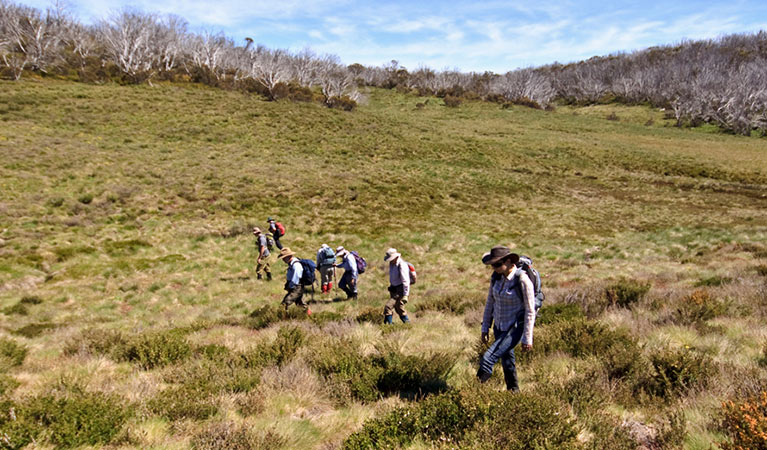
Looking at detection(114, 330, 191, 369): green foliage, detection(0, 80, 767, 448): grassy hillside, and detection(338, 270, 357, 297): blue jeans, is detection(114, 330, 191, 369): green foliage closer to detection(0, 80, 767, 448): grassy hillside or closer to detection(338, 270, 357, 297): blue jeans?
detection(0, 80, 767, 448): grassy hillside

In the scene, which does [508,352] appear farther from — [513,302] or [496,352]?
[513,302]

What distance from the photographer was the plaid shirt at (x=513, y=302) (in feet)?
14.2

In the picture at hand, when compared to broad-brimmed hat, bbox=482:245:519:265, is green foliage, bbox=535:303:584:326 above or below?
below

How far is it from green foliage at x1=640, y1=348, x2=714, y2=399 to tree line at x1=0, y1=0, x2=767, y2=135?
58.0 m

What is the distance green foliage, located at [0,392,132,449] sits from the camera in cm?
364

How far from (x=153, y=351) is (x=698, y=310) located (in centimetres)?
1010

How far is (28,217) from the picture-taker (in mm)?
16172

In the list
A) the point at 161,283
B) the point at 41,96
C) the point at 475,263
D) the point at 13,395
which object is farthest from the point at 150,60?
the point at 13,395

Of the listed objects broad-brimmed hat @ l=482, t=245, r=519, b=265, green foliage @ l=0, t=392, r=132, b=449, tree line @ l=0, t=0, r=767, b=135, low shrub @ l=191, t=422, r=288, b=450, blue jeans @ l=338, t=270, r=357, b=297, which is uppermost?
tree line @ l=0, t=0, r=767, b=135

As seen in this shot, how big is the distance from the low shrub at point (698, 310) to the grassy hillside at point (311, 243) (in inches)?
2.0

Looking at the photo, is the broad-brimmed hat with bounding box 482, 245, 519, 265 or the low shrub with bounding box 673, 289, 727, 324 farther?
the low shrub with bounding box 673, 289, 727, 324

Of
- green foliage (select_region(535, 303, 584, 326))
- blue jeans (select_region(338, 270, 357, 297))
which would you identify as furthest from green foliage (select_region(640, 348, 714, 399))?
blue jeans (select_region(338, 270, 357, 297))

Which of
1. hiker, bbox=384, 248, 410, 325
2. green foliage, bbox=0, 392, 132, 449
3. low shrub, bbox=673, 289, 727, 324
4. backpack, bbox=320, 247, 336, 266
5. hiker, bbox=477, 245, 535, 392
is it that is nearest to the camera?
green foliage, bbox=0, 392, 132, 449

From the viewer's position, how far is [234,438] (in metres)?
3.59
